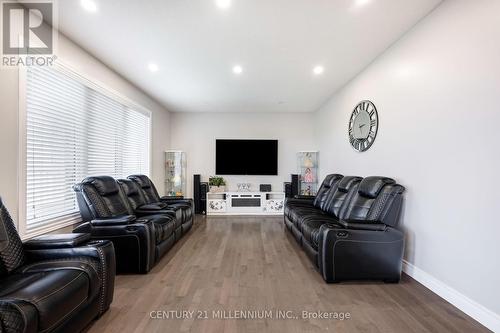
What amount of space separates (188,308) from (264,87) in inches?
150

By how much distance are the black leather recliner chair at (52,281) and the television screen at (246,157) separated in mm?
4598

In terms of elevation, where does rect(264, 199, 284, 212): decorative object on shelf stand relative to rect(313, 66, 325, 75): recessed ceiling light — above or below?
below

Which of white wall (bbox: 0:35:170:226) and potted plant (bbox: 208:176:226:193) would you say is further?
potted plant (bbox: 208:176:226:193)

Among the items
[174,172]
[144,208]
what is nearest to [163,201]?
[144,208]

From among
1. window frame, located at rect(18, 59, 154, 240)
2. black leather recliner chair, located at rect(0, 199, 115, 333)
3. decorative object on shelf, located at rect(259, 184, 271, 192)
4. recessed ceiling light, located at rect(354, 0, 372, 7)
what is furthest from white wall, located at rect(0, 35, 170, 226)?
decorative object on shelf, located at rect(259, 184, 271, 192)

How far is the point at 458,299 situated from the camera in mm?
2148

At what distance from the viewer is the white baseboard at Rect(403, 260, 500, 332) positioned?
1858 millimetres

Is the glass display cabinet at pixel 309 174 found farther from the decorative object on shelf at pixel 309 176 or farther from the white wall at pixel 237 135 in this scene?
the white wall at pixel 237 135

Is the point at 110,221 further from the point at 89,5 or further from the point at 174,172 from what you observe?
the point at 174,172

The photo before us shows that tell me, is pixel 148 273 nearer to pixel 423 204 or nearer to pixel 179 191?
pixel 423 204

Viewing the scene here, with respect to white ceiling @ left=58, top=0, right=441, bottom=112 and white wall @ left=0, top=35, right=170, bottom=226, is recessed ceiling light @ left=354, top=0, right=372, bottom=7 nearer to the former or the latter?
white ceiling @ left=58, top=0, right=441, bottom=112

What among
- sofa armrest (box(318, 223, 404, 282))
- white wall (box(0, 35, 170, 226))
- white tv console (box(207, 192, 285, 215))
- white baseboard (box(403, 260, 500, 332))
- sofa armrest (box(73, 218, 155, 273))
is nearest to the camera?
white baseboard (box(403, 260, 500, 332))

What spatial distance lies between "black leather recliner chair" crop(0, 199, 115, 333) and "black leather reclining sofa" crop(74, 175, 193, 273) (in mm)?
720

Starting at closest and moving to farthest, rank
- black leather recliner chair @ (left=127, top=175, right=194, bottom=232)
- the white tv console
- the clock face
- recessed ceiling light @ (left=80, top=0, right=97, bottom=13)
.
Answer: recessed ceiling light @ (left=80, top=0, right=97, bottom=13) → the clock face → black leather recliner chair @ (left=127, top=175, right=194, bottom=232) → the white tv console
